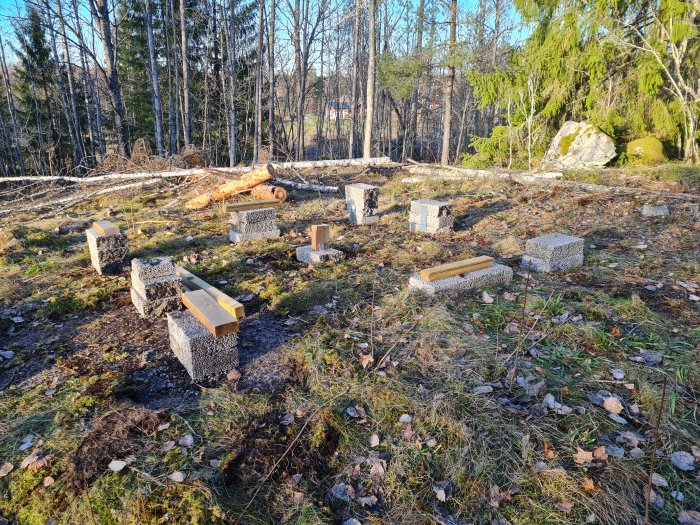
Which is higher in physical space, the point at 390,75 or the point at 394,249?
the point at 390,75

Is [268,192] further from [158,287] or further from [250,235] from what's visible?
[158,287]

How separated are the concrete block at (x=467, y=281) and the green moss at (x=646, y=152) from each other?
861 centimetres

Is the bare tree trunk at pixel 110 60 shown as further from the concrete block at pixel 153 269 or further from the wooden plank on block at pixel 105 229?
the concrete block at pixel 153 269

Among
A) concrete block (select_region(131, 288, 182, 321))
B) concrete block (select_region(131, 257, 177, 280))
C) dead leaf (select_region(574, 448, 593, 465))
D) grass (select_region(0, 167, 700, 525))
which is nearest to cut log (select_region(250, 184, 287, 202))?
grass (select_region(0, 167, 700, 525))

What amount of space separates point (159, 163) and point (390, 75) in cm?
862

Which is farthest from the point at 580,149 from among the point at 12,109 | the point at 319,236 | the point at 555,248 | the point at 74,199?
the point at 12,109

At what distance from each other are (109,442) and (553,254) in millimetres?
4859

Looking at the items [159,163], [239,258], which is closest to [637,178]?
[239,258]

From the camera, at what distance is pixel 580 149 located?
11180 millimetres

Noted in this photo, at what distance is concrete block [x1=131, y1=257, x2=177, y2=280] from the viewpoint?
164 inches

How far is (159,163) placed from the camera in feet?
37.5

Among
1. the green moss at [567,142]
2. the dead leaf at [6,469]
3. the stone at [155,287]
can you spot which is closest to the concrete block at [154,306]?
the stone at [155,287]

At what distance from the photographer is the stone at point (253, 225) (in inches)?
258

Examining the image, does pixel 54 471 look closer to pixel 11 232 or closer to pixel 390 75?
pixel 11 232
